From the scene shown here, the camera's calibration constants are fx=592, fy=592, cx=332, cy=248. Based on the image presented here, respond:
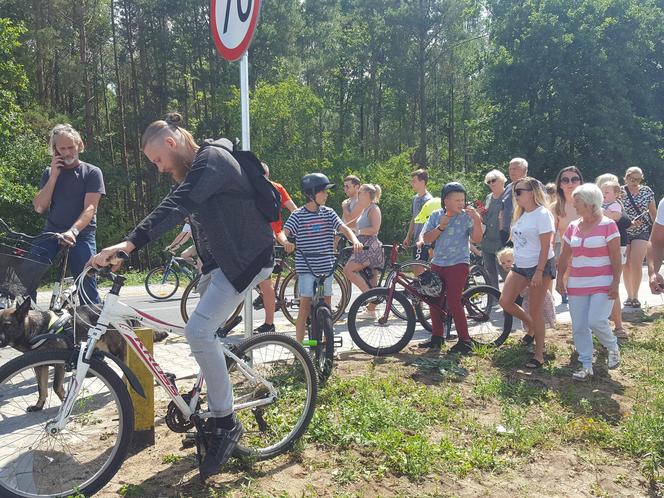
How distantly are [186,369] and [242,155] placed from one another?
2.91m

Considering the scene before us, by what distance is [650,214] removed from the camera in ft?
27.2

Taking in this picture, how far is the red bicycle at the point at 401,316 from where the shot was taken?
616 cm

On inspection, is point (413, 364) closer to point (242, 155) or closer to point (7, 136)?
point (242, 155)

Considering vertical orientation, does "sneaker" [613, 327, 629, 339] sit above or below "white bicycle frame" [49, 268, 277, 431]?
below

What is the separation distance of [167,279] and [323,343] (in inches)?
285

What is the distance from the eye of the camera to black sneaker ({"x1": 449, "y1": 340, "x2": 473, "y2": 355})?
6164 millimetres

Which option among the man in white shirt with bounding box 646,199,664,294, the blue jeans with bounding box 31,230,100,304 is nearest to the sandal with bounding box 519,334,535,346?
the man in white shirt with bounding box 646,199,664,294

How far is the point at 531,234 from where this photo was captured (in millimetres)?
5836

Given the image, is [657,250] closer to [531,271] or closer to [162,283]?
[531,271]

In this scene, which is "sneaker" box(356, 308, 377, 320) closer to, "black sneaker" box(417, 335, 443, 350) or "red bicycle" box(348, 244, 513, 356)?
"red bicycle" box(348, 244, 513, 356)

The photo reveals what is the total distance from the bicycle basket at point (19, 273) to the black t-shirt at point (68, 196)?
1.25 meters

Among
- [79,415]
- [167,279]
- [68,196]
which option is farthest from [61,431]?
[167,279]

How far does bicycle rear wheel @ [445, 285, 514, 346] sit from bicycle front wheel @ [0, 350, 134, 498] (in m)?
4.14

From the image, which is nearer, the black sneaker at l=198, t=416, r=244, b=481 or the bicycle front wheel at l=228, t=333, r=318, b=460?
the black sneaker at l=198, t=416, r=244, b=481
